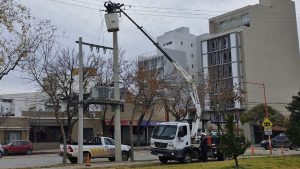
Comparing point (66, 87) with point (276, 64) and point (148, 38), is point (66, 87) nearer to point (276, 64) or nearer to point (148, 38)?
point (148, 38)

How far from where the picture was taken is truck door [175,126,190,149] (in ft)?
89.9

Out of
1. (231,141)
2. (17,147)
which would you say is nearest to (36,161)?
(17,147)

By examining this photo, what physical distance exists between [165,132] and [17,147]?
27.3 metres

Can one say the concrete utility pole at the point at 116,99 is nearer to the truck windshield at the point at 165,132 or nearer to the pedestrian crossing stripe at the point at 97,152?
the pedestrian crossing stripe at the point at 97,152

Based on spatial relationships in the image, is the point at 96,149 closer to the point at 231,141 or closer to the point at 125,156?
the point at 125,156

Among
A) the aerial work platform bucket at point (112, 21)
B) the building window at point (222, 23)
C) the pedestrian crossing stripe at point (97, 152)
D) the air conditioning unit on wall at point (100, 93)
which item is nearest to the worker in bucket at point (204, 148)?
the pedestrian crossing stripe at point (97, 152)

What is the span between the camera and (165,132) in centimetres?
2798

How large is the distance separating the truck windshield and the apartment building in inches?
2563

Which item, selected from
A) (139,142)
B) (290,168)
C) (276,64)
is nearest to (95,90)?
(290,168)

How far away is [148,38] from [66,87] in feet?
49.4

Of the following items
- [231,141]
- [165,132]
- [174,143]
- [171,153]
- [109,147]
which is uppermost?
[165,132]

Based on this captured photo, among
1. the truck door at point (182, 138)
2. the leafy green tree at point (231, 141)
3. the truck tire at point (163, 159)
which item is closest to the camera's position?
the leafy green tree at point (231, 141)

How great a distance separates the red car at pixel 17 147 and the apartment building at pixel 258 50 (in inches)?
2019

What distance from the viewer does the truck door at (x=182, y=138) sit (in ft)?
89.9
